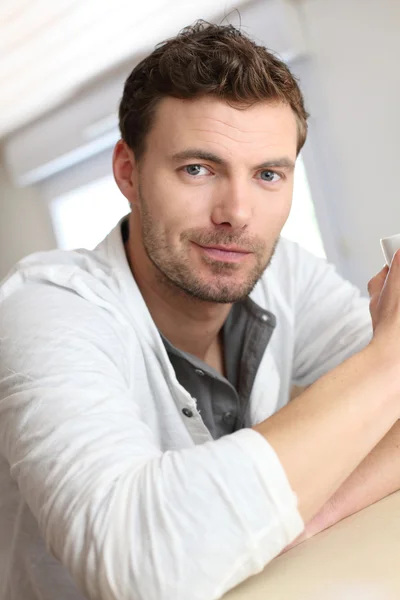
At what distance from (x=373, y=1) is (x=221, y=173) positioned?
1.20 m

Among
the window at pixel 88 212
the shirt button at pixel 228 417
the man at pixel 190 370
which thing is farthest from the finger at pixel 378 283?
the window at pixel 88 212

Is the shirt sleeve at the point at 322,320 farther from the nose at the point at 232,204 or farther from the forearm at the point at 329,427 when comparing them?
the forearm at the point at 329,427

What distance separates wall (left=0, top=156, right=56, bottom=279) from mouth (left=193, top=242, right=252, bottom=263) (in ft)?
6.26

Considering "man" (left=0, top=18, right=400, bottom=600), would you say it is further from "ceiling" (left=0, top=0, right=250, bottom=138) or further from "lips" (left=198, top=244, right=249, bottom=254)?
"ceiling" (left=0, top=0, right=250, bottom=138)

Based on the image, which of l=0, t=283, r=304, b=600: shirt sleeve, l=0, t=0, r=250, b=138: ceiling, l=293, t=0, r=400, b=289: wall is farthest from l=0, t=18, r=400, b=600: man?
l=0, t=0, r=250, b=138: ceiling

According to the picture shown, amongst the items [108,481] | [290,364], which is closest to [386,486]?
[108,481]

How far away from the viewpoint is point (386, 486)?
79 cm

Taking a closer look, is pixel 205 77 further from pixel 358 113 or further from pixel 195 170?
pixel 358 113

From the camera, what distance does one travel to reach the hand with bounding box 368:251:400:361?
747mm

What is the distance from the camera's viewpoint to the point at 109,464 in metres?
0.63

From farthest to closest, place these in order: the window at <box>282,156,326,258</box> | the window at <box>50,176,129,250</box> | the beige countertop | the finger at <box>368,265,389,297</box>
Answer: the window at <box>50,176,129,250</box> < the window at <box>282,156,326,258</box> < the finger at <box>368,265,389,297</box> < the beige countertop

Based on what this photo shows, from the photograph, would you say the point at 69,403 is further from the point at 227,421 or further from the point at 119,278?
the point at 227,421

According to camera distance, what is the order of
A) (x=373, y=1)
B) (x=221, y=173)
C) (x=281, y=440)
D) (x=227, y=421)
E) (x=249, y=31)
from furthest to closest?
1. (x=249, y=31)
2. (x=373, y=1)
3. (x=227, y=421)
4. (x=221, y=173)
5. (x=281, y=440)

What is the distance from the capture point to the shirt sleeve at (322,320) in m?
1.20
